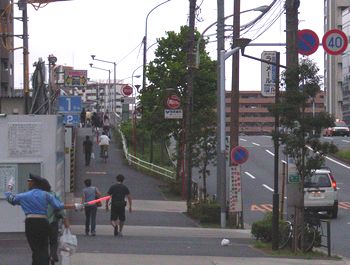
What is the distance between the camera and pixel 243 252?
17.3 meters

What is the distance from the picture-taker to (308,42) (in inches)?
739

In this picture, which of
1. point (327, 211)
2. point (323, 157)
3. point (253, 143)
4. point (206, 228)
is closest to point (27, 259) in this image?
point (323, 157)

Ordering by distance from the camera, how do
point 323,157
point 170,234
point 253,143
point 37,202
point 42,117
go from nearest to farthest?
point 37,202, point 323,157, point 42,117, point 170,234, point 253,143

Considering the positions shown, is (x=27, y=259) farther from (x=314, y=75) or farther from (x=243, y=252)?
(x=314, y=75)

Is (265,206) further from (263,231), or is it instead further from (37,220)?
(37,220)

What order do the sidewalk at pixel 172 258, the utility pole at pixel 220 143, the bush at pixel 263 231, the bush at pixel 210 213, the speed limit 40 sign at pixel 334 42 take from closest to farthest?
the sidewalk at pixel 172 258 → the speed limit 40 sign at pixel 334 42 → the bush at pixel 263 231 → the utility pole at pixel 220 143 → the bush at pixel 210 213

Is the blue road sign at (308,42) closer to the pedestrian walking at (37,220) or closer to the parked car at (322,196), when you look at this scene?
the pedestrian walking at (37,220)

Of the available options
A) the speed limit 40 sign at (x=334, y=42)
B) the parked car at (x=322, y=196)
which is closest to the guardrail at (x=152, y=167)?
the parked car at (x=322, y=196)

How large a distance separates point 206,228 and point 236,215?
1.25 meters

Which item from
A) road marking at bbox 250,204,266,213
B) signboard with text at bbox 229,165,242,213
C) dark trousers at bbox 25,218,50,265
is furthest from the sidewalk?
road marking at bbox 250,204,266,213

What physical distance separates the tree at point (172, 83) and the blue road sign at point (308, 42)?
57.7 ft

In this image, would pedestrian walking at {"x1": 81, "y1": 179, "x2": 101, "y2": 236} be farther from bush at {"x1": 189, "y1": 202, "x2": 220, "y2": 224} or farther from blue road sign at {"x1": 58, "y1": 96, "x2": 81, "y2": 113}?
blue road sign at {"x1": 58, "y1": 96, "x2": 81, "y2": 113}

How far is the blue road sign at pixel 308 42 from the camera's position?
1867 centimetres

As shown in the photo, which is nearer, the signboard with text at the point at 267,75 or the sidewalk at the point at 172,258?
the sidewalk at the point at 172,258
